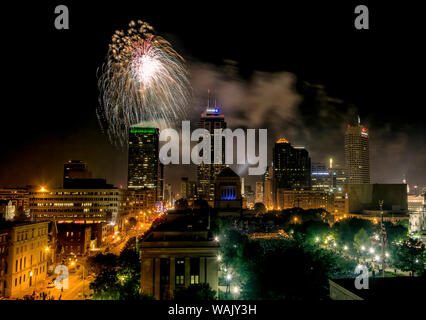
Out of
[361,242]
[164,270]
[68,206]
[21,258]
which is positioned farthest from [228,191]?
[164,270]

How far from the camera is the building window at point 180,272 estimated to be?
3103 centimetres

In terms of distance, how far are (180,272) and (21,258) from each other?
26.3 m

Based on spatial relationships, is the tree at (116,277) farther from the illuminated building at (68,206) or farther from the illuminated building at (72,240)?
the illuminated building at (68,206)

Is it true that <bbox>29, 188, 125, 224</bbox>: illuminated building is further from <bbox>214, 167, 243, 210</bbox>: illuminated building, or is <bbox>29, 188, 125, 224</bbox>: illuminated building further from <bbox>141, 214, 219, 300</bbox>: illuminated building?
<bbox>141, 214, 219, 300</bbox>: illuminated building

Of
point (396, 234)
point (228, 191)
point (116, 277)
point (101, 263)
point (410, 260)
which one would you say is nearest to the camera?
point (116, 277)

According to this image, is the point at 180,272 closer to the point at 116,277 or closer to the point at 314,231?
the point at 116,277

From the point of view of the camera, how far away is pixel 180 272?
3128cm

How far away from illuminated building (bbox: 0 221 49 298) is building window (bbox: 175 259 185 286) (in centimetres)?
2441

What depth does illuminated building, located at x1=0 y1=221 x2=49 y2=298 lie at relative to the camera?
3956 cm

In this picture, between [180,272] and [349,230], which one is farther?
[349,230]

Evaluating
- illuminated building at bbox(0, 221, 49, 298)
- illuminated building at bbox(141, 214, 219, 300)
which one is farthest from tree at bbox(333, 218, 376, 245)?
illuminated building at bbox(0, 221, 49, 298)

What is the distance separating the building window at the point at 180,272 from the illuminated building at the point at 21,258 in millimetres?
24411

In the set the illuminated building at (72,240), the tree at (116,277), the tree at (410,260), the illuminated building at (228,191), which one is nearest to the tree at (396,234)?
the tree at (410,260)
